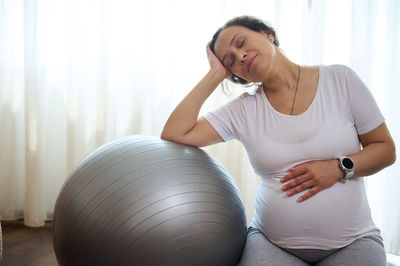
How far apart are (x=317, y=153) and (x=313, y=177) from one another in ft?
0.29

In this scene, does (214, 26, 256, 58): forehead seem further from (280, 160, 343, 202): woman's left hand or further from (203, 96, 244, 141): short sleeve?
(280, 160, 343, 202): woman's left hand

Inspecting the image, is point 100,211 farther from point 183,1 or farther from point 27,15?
point 27,15

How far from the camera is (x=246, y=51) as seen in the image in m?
1.22

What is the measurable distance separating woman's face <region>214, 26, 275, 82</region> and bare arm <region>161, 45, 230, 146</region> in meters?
0.06

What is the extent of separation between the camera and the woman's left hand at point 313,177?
1.12 meters

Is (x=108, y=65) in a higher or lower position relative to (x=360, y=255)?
higher

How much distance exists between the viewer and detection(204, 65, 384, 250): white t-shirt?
3.65 feet

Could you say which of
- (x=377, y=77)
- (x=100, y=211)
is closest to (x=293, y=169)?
(x=100, y=211)

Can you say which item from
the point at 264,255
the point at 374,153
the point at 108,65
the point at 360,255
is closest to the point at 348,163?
the point at 374,153

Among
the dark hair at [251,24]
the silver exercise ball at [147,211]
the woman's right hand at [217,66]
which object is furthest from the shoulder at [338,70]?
the silver exercise ball at [147,211]

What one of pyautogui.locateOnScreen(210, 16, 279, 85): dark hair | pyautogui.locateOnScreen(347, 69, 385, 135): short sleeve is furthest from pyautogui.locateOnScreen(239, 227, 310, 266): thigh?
pyautogui.locateOnScreen(210, 16, 279, 85): dark hair

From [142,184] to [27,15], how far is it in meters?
1.75

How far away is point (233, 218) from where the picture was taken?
1.15m

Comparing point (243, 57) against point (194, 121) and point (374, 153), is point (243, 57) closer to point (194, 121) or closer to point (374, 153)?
point (194, 121)
